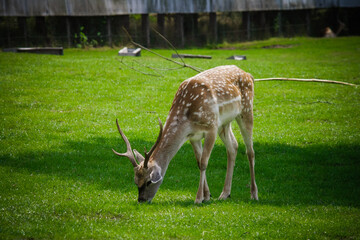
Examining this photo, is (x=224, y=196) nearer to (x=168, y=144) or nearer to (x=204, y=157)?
(x=204, y=157)

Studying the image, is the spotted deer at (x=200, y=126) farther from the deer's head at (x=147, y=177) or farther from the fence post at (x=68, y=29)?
the fence post at (x=68, y=29)

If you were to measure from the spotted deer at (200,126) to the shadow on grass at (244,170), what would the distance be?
712 mm

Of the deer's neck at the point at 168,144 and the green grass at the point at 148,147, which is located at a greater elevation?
the deer's neck at the point at 168,144

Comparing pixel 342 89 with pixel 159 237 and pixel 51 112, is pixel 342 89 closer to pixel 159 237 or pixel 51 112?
pixel 51 112

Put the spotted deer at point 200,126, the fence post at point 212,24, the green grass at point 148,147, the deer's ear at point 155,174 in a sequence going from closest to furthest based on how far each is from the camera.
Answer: the green grass at point 148,147 < the deer's ear at point 155,174 < the spotted deer at point 200,126 < the fence post at point 212,24

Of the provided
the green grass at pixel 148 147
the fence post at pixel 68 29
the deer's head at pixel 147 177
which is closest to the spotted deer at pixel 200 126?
the deer's head at pixel 147 177

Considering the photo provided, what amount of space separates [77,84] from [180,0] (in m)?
17.2

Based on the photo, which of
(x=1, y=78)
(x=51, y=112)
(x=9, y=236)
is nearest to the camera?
(x=9, y=236)

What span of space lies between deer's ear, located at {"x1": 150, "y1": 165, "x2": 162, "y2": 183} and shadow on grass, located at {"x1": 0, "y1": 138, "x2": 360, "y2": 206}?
2.51 feet

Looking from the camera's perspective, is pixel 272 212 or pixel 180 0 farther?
pixel 180 0

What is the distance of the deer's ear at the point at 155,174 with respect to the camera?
6.91 metres

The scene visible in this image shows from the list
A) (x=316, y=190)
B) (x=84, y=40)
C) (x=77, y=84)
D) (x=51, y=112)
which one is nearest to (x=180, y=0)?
(x=84, y=40)

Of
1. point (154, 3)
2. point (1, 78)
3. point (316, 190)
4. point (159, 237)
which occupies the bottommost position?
point (316, 190)

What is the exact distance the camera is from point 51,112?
45.0 ft
